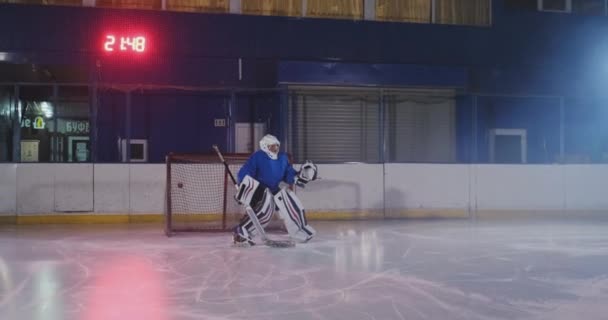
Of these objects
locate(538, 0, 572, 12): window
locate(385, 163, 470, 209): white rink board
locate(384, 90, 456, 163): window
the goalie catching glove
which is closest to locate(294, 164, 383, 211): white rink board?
locate(385, 163, 470, 209): white rink board

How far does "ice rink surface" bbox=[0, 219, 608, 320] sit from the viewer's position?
175 inches

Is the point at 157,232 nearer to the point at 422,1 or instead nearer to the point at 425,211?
the point at 425,211

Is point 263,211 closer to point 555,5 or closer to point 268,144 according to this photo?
point 268,144

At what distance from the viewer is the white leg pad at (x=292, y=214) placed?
7945 millimetres

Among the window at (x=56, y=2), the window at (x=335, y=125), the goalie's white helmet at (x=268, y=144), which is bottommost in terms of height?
the goalie's white helmet at (x=268, y=144)

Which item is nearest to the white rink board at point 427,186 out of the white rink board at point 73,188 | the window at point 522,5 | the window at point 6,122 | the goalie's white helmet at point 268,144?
the goalie's white helmet at point 268,144

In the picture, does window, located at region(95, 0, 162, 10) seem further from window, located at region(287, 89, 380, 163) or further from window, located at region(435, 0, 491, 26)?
window, located at region(435, 0, 491, 26)

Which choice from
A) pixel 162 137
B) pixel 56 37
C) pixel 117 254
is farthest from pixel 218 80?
pixel 117 254

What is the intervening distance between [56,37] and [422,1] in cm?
783

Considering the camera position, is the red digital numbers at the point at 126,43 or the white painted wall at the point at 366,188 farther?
the red digital numbers at the point at 126,43

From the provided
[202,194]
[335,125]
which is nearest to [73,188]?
[202,194]

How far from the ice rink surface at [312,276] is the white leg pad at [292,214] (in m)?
0.20

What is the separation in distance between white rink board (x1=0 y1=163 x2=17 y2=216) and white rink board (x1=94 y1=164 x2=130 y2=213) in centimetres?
136

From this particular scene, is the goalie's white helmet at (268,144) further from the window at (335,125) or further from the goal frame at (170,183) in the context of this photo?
the window at (335,125)
